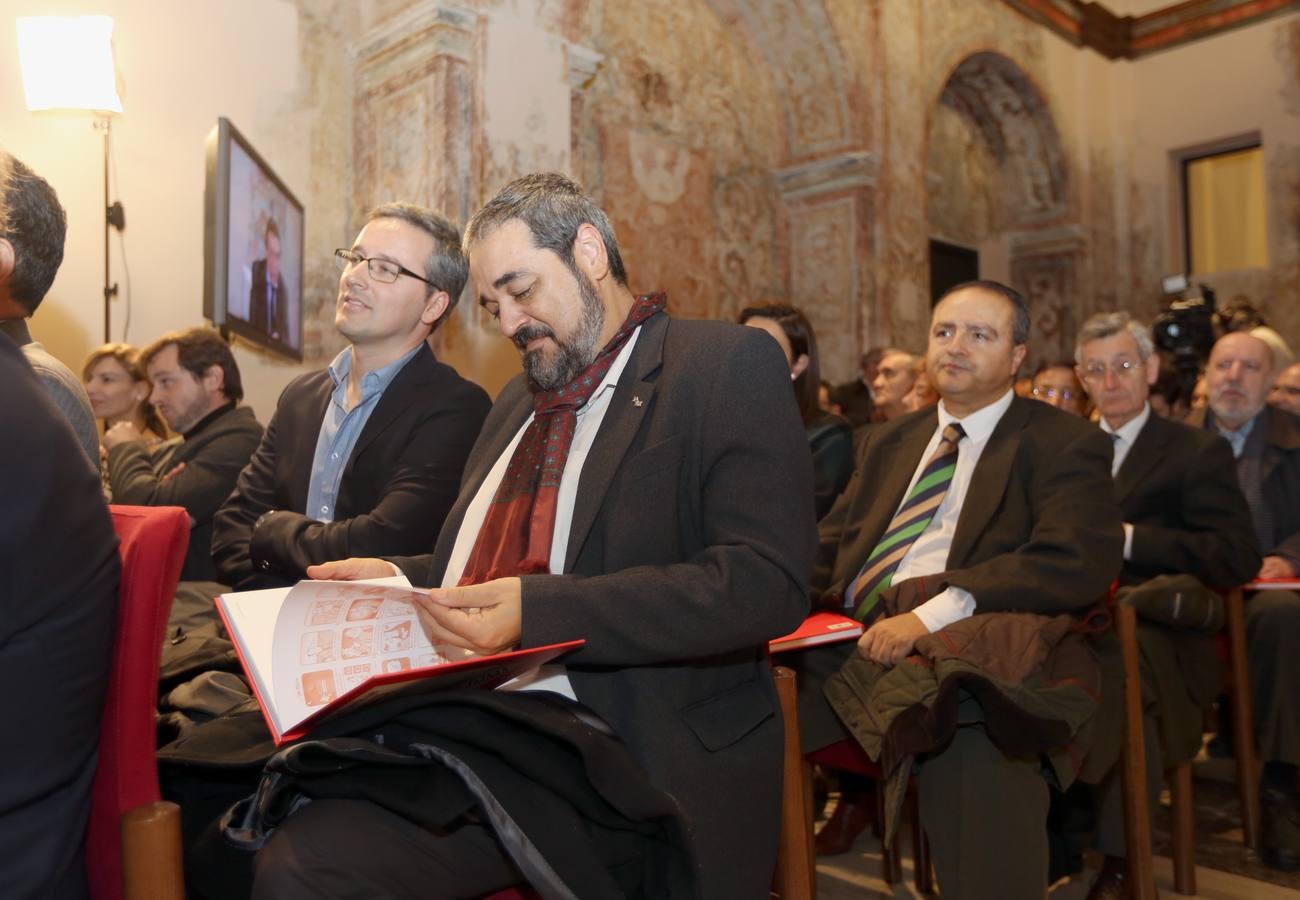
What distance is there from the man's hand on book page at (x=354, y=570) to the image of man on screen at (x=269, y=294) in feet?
10.8

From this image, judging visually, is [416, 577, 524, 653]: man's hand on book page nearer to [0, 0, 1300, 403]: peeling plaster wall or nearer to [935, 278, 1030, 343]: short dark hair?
[935, 278, 1030, 343]: short dark hair

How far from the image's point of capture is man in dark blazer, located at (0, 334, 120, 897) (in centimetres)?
123

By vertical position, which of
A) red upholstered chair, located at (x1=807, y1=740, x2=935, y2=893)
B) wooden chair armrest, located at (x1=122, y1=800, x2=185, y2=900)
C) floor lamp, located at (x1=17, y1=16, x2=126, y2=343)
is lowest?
red upholstered chair, located at (x1=807, y1=740, x2=935, y2=893)

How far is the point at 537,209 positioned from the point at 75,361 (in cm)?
410

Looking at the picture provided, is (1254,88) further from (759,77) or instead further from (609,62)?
(609,62)

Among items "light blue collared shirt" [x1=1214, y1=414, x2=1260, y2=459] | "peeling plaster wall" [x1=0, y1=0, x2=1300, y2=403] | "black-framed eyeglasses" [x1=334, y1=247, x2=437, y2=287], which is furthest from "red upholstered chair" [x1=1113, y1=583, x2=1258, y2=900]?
"peeling plaster wall" [x1=0, y1=0, x2=1300, y2=403]

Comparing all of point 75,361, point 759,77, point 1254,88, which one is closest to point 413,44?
point 75,361

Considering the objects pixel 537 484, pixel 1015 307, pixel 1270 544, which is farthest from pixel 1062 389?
pixel 537 484

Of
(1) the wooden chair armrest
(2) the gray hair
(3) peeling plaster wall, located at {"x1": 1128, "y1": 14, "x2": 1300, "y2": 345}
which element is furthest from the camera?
(3) peeling plaster wall, located at {"x1": 1128, "y1": 14, "x2": 1300, "y2": 345}

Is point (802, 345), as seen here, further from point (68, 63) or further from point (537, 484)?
point (68, 63)

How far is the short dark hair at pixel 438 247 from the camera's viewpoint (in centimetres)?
250

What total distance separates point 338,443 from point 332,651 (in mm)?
1072

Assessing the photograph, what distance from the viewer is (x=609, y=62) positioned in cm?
765

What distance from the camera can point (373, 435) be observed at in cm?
239
